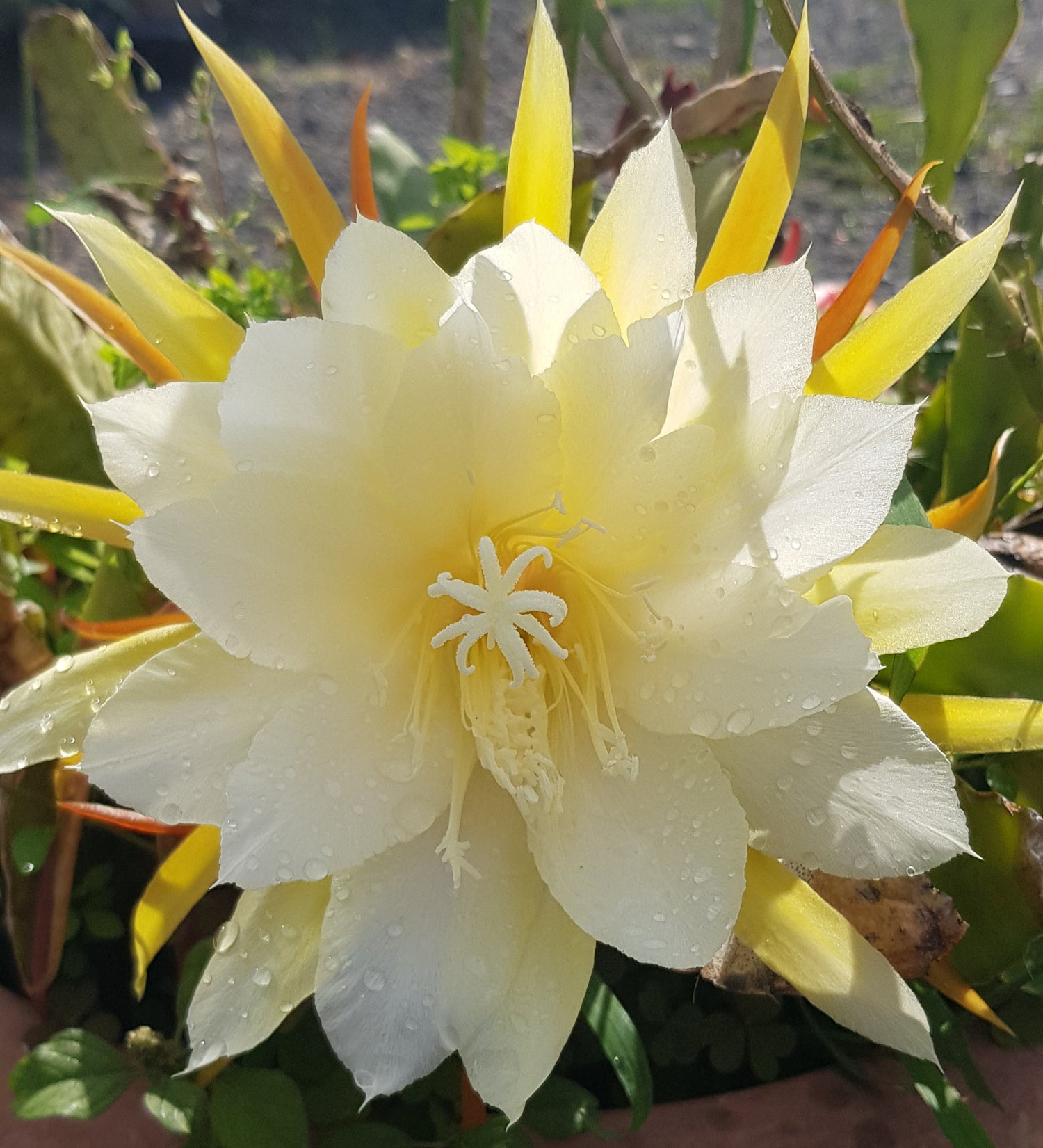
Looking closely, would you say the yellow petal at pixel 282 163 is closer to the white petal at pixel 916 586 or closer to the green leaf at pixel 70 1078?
the white petal at pixel 916 586

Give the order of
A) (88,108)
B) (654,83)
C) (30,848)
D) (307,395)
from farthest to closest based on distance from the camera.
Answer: (654,83), (88,108), (30,848), (307,395)

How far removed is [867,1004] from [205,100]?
3.11ft

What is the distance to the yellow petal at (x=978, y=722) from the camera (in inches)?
17.9

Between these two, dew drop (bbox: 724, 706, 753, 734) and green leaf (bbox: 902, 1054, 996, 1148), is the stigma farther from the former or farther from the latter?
green leaf (bbox: 902, 1054, 996, 1148)

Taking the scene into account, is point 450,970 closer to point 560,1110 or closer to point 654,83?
point 560,1110

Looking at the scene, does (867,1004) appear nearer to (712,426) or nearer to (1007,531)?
(712,426)

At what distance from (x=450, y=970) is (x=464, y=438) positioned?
225mm

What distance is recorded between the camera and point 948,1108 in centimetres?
52

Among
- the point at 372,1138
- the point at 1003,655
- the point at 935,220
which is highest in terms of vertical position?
the point at 935,220

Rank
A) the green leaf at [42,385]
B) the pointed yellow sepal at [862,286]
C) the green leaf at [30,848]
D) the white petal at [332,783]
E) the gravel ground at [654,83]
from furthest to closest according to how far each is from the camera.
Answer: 1. the gravel ground at [654,83]
2. the green leaf at [42,385]
3. the green leaf at [30,848]
4. the pointed yellow sepal at [862,286]
5. the white petal at [332,783]

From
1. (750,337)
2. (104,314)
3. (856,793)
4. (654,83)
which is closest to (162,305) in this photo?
(104,314)

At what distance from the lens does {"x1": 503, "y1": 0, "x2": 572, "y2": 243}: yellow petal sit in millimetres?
465

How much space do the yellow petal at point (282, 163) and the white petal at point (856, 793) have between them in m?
0.33

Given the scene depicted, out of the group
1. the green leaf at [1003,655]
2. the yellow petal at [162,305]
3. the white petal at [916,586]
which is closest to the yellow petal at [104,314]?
the yellow petal at [162,305]
